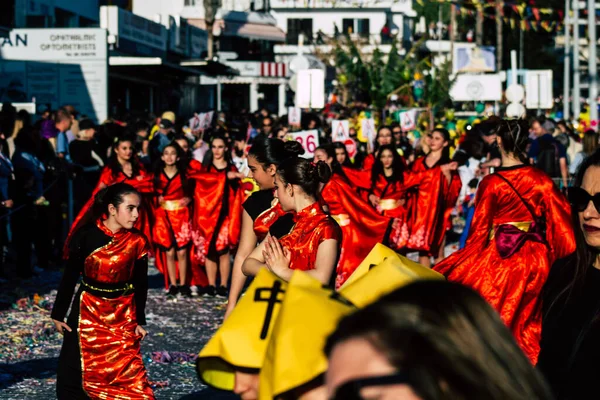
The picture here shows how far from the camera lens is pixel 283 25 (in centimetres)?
8462

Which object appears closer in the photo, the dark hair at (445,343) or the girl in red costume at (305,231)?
the dark hair at (445,343)

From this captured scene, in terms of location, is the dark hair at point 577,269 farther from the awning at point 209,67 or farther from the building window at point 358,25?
the building window at point 358,25

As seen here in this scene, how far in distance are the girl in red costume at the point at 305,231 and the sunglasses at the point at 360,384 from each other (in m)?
2.76

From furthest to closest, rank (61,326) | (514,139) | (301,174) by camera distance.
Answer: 1. (514,139)
2. (61,326)
3. (301,174)

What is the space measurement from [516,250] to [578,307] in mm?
5046

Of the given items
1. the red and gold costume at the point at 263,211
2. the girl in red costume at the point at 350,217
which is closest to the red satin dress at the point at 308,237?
the red and gold costume at the point at 263,211

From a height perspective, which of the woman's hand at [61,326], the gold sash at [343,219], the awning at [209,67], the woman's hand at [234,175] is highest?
the awning at [209,67]

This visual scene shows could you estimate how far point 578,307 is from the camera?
3025 mm

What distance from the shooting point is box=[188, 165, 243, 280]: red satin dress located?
43.1 ft

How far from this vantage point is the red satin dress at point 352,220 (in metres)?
12.4

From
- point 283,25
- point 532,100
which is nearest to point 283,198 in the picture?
point 532,100

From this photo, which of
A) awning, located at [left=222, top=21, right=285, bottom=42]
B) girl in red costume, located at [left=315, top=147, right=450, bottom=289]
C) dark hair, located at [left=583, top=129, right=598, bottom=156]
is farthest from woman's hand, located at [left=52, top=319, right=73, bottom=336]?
awning, located at [left=222, top=21, right=285, bottom=42]

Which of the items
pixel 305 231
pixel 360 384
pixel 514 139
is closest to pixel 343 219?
pixel 514 139

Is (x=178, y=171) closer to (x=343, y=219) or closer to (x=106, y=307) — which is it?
(x=343, y=219)
